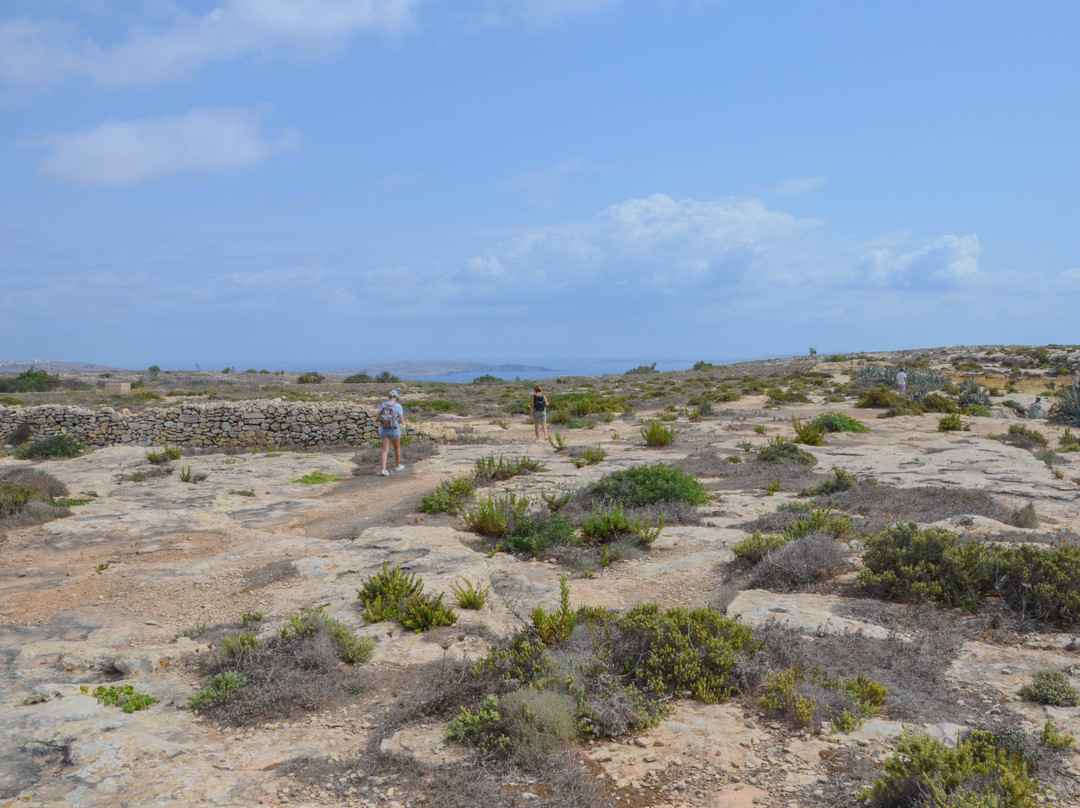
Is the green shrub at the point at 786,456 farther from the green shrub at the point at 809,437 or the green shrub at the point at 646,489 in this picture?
the green shrub at the point at 646,489

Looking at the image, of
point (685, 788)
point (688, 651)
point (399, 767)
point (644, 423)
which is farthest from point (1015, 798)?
point (644, 423)

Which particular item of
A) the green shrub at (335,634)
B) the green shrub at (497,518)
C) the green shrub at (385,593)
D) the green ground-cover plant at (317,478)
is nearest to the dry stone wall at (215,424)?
the green ground-cover plant at (317,478)

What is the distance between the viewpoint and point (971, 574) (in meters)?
6.07

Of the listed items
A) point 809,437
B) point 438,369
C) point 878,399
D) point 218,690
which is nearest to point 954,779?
point 218,690

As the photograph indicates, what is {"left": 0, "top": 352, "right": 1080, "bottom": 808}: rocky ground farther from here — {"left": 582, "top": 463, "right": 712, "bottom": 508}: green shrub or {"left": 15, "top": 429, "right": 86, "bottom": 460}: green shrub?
{"left": 15, "top": 429, "right": 86, "bottom": 460}: green shrub

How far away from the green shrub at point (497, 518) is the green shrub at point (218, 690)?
412 centimetres

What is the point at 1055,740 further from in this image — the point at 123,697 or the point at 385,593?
the point at 123,697

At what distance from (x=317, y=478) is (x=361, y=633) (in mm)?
8042

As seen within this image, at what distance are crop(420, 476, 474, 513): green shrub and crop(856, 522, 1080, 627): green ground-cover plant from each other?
532cm

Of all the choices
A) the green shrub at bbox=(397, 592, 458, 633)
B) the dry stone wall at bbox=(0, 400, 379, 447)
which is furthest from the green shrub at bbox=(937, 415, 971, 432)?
the green shrub at bbox=(397, 592, 458, 633)

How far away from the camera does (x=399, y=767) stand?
3816 millimetres

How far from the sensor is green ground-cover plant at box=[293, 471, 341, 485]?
12.9m

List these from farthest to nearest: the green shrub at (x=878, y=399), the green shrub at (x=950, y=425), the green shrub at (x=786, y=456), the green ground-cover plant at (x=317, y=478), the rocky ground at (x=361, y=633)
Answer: the green shrub at (x=878, y=399) → the green shrub at (x=950, y=425) → the green shrub at (x=786, y=456) → the green ground-cover plant at (x=317, y=478) → the rocky ground at (x=361, y=633)

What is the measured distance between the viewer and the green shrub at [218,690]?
451cm
